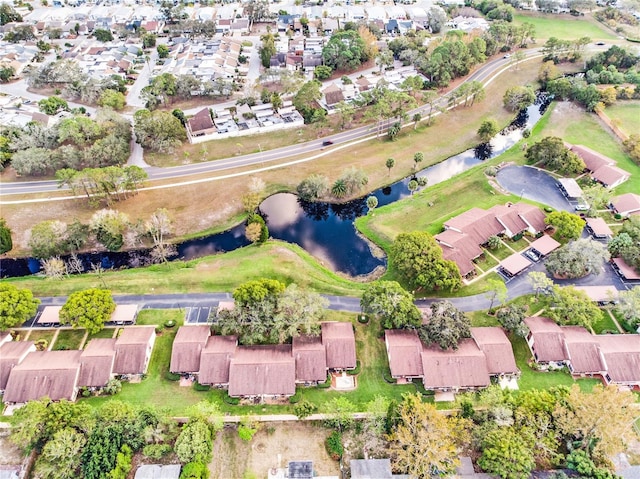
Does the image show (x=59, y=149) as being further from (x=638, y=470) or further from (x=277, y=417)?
(x=638, y=470)

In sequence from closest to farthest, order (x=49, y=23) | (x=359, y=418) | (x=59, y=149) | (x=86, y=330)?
(x=359, y=418) < (x=86, y=330) < (x=59, y=149) < (x=49, y=23)

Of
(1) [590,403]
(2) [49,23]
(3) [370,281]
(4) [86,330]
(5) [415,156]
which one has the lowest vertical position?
(1) [590,403]

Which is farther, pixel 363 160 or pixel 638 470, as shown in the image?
pixel 363 160

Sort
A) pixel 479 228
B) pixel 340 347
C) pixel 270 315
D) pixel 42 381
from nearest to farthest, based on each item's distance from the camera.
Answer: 1. pixel 42 381
2. pixel 340 347
3. pixel 270 315
4. pixel 479 228

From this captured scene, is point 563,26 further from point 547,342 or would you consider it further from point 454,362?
point 454,362

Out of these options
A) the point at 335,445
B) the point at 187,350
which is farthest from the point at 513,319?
the point at 187,350

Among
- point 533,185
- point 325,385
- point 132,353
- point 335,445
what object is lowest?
point 335,445

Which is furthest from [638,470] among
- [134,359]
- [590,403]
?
[134,359]
